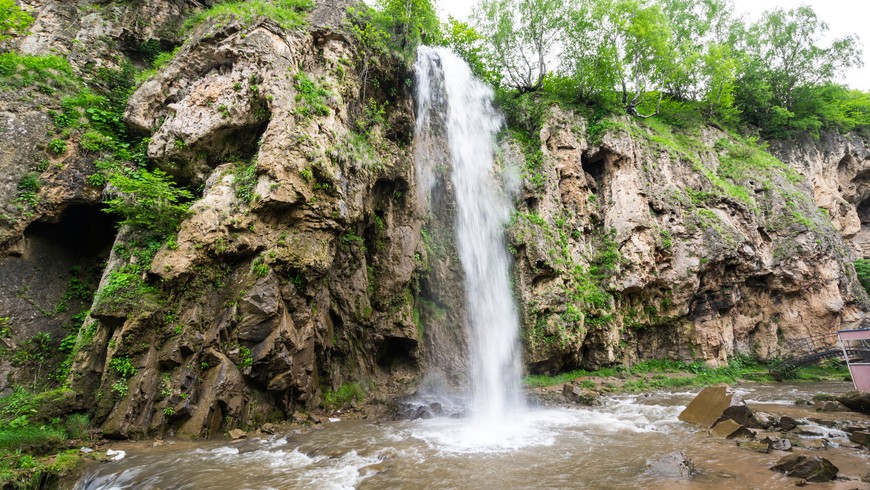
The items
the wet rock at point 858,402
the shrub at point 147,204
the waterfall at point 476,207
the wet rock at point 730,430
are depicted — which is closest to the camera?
the wet rock at point 730,430

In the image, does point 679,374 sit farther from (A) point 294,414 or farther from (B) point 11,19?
(B) point 11,19

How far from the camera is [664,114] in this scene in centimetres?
2520

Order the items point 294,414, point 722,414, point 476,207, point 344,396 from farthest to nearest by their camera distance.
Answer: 1. point 476,207
2. point 344,396
3. point 294,414
4. point 722,414

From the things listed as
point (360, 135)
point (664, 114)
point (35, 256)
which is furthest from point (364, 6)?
point (664, 114)

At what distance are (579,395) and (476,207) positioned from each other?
8345 millimetres

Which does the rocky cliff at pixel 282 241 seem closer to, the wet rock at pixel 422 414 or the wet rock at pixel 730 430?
the wet rock at pixel 422 414

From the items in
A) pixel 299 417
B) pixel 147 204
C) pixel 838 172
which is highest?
pixel 838 172

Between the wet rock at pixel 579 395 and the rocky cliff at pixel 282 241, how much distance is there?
1591 mm

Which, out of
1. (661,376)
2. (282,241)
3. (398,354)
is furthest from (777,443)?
(282,241)

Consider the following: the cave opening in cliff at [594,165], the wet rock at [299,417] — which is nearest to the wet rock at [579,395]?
the wet rock at [299,417]

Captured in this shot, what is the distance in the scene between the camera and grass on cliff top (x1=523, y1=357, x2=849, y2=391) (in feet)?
50.6

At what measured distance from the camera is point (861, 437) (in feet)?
23.0

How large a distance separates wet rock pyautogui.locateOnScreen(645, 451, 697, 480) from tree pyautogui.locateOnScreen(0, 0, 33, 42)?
61.8 ft

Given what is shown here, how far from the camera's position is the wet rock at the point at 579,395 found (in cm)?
1263
